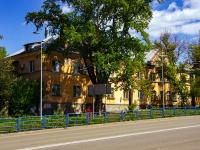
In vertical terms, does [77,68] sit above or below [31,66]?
below

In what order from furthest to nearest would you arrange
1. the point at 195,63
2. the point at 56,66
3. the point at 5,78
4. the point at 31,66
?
Result: the point at 195,63 → the point at 31,66 → the point at 56,66 → the point at 5,78

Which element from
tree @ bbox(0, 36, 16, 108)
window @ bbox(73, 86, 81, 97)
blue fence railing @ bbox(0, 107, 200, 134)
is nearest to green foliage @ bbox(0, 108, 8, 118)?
tree @ bbox(0, 36, 16, 108)

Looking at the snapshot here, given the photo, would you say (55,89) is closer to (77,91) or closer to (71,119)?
(77,91)

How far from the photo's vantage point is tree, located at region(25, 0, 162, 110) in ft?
126

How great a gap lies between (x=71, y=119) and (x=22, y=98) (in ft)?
50.2

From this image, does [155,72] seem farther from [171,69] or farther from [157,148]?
[157,148]

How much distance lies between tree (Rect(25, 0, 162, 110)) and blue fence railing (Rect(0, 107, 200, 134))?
6412 millimetres

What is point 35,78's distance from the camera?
45.1 m

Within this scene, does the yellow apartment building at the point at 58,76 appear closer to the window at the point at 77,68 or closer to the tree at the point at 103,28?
the window at the point at 77,68

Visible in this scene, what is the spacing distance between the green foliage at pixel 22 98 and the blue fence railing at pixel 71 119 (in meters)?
13.4

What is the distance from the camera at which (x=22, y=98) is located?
132ft

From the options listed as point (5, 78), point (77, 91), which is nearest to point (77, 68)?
point (77, 91)

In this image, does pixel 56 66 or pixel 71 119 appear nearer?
pixel 71 119

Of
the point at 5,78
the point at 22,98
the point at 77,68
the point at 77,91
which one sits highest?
the point at 77,68
